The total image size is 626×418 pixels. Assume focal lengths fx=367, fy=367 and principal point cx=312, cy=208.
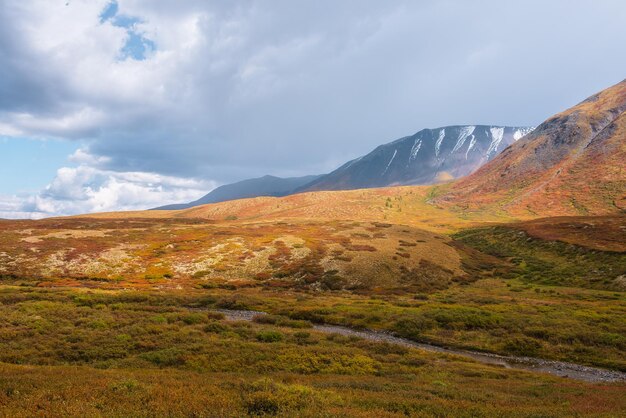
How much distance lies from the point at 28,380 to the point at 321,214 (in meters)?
181

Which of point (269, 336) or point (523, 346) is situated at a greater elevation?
point (269, 336)

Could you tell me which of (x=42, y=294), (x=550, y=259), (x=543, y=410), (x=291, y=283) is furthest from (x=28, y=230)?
(x=550, y=259)

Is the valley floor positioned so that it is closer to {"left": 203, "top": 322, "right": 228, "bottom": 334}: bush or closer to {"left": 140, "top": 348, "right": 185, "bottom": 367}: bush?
{"left": 140, "top": 348, "right": 185, "bottom": 367}: bush

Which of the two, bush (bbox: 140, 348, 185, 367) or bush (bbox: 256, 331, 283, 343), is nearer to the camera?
bush (bbox: 140, 348, 185, 367)

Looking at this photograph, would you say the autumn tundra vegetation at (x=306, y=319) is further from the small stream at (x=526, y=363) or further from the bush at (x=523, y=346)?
the small stream at (x=526, y=363)

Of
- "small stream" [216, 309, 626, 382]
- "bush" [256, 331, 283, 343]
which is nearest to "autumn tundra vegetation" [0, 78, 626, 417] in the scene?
"bush" [256, 331, 283, 343]

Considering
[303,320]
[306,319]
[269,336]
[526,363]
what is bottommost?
[526,363]

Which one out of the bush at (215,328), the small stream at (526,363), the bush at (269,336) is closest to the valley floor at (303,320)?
the bush at (269,336)

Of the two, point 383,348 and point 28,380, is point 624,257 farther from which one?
point 28,380

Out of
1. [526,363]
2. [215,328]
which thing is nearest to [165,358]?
[215,328]

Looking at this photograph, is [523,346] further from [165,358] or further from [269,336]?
[165,358]

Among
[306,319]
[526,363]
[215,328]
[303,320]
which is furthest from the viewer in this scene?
[306,319]

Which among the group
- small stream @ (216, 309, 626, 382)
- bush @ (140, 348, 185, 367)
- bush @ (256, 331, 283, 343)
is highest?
bush @ (140, 348, 185, 367)

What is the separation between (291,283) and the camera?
6975 centimetres
